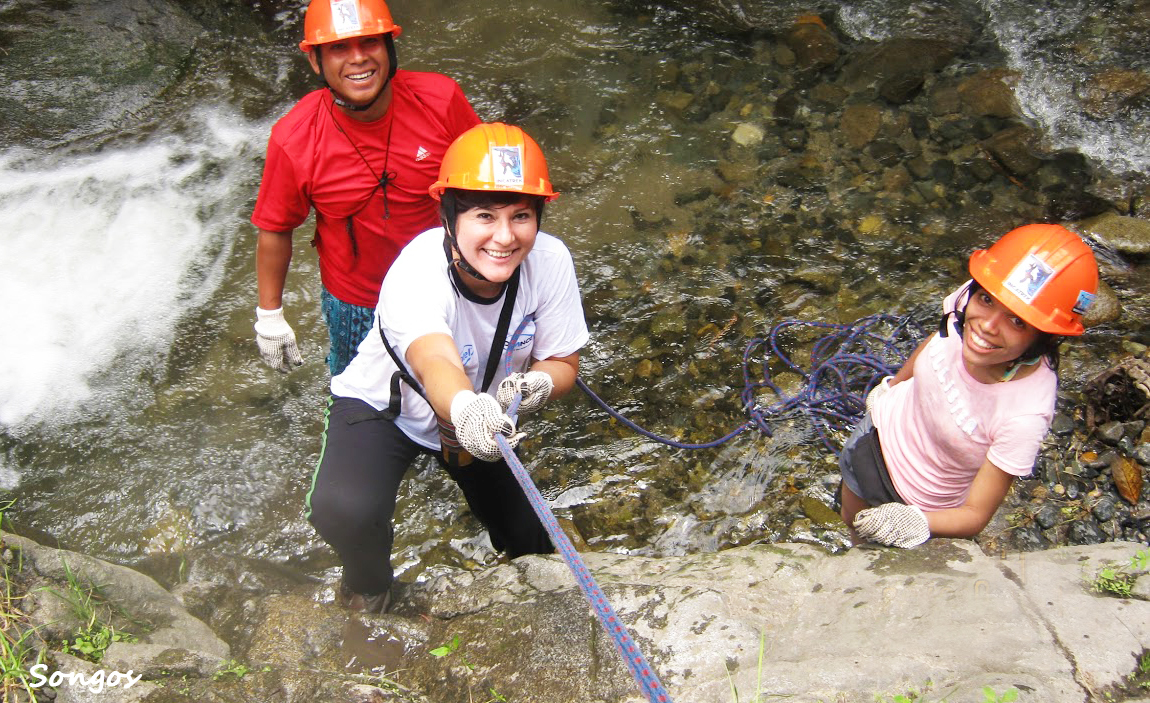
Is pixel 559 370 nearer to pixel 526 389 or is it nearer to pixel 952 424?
pixel 526 389

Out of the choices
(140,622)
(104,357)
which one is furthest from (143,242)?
(140,622)

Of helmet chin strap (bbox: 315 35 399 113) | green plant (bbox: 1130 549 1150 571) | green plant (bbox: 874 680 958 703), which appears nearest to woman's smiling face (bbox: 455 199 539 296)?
helmet chin strap (bbox: 315 35 399 113)

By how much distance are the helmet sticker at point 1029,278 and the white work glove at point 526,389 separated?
1392mm

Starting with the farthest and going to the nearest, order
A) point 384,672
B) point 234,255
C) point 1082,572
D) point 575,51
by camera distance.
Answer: point 575,51
point 234,255
point 384,672
point 1082,572

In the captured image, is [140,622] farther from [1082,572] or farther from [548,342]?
[1082,572]

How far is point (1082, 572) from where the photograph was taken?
246 cm

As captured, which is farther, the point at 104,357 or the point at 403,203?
the point at 104,357

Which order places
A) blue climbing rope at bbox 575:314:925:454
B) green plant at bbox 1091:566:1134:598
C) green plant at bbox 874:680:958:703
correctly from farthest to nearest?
blue climbing rope at bbox 575:314:925:454 → green plant at bbox 1091:566:1134:598 → green plant at bbox 874:680:958:703

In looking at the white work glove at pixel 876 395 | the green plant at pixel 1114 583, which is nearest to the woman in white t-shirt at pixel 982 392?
the white work glove at pixel 876 395

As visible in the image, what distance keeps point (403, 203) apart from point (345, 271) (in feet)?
1.20

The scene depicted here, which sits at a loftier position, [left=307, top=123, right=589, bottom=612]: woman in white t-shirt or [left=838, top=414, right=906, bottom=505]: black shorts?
[left=307, top=123, right=589, bottom=612]: woman in white t-shirt

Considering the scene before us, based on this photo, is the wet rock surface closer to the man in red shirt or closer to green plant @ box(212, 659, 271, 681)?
green plant @ box(212, 659, 271, 681)

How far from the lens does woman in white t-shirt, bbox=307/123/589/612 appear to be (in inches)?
95.9

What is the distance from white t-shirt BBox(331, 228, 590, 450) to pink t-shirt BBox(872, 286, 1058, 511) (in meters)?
1.19
